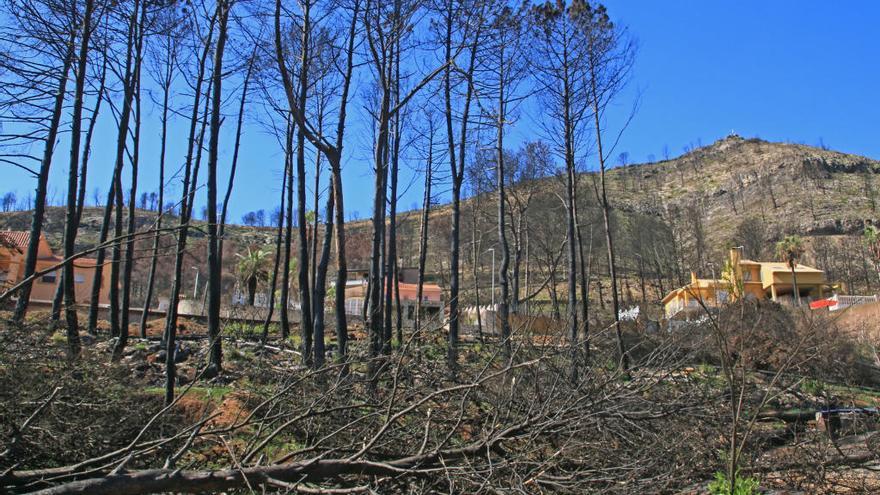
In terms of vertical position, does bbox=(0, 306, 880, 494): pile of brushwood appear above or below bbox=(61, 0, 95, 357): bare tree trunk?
below

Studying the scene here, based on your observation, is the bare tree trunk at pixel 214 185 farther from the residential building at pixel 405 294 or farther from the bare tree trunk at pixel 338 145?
the residential building at pixel 405 294

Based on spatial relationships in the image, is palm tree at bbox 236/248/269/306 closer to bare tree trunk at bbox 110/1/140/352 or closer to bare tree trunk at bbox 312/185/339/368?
bare tree trunk at bbox 110/1/140/352

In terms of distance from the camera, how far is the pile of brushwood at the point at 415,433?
160 inches

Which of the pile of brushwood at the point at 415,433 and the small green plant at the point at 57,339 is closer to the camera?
the pile of brushwood at the point at 415,433

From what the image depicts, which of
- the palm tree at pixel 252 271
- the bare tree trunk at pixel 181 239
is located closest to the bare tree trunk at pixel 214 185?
the bare tree trunk at pixel 181 239

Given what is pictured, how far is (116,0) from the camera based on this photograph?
9.33 meters

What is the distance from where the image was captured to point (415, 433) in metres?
5.06

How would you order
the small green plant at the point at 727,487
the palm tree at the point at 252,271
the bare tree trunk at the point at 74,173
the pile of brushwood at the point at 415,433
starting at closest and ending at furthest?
1. the pile of brushwood at the point at 415,433
2. the small green plant at the point at 727,487
3. the bare tree trunk at the point at 74,173
4. the palm tree at the point at 252,271

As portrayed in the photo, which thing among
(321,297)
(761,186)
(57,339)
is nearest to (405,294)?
(321,297)

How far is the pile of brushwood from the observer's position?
4070 millimetres

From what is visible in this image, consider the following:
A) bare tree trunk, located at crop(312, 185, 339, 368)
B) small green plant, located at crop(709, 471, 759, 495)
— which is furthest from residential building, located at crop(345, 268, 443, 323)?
small green plant, located at crop(709, 471, 759, 495)

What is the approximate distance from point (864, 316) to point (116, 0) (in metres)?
27.3

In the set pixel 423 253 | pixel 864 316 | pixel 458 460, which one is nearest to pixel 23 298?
pixel 458 460

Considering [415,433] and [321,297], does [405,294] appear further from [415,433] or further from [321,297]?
[415,433]
